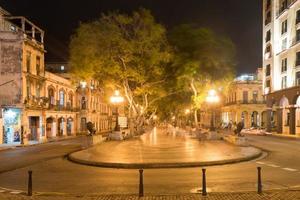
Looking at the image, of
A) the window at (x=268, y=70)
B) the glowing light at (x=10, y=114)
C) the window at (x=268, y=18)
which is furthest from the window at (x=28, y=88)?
the window at (x=268, y=18)

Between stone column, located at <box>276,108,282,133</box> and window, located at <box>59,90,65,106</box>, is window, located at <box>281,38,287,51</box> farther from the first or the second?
window, located at <box>59,90,65,106</box>

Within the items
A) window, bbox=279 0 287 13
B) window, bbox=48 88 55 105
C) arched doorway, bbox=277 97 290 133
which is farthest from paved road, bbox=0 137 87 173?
window, bbox=279 0 287 13

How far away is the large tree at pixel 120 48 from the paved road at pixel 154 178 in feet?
69.6

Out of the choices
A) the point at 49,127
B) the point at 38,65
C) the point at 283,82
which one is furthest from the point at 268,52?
the point at 38,65

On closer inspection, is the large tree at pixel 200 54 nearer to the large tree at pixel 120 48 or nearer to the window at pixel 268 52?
the large tree at pixel 120 48

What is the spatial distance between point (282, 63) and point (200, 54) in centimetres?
2525

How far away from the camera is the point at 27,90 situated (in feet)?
162

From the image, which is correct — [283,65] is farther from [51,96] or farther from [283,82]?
[51,96]

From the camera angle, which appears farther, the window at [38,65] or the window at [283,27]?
the window at [283,27]

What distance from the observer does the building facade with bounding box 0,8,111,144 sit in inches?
1838

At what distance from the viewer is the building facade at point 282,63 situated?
5944 cm

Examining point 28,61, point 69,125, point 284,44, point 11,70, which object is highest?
point 284,44

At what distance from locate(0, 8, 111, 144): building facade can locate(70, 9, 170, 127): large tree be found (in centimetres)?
554

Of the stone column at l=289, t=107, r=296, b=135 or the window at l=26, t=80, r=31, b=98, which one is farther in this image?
the stone column at l=289, t=107, r=296, b=135
